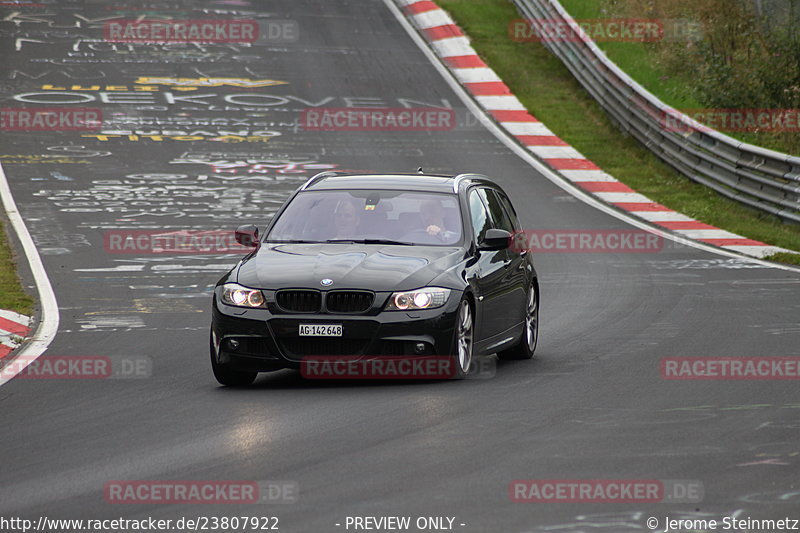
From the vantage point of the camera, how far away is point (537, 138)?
2816 cm

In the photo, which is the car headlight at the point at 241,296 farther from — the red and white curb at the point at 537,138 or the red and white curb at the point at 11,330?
the red and white curb at the point at 537,138

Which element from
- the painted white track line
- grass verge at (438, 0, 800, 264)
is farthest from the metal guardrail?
the painted white track line

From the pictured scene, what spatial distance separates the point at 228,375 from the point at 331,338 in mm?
914

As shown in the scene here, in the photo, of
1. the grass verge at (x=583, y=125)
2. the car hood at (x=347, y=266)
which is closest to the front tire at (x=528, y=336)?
the car hood at (x=347, y=266)

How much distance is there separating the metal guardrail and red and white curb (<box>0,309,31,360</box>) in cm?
1288

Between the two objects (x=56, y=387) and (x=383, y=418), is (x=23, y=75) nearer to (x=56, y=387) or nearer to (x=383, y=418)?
(x=56, y=387)

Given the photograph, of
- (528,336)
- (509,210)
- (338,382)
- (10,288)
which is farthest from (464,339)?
(10,288)

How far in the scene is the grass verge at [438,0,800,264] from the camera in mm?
23016

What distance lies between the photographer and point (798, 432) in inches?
333

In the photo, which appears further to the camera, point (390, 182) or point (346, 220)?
point (390, 182)

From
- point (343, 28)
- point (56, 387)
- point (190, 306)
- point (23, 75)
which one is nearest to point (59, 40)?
point (23, 75)

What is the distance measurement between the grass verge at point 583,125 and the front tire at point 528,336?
9284 millimetres

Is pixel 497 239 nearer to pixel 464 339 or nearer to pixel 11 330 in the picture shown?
pixel 464 339

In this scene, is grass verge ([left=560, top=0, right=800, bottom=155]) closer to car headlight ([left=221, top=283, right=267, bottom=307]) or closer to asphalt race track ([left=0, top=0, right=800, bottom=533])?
asphalt race track ([left=0, top=0, right=800, bottom=533])
